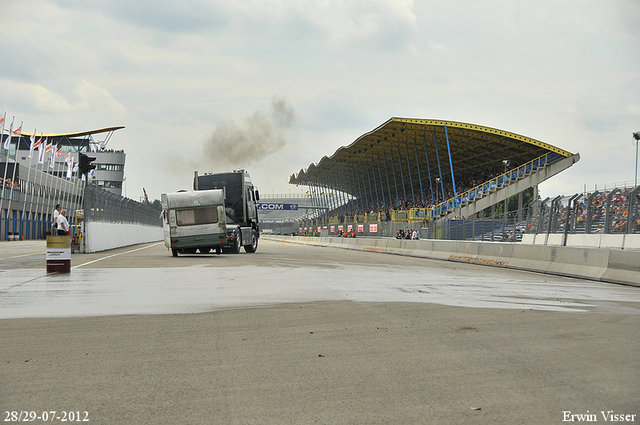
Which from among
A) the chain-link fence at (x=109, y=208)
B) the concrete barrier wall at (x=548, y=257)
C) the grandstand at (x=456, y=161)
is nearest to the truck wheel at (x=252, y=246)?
the chain-link fence at (x=109, y=208)

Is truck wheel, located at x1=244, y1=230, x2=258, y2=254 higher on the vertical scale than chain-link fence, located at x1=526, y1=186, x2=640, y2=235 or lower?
lower

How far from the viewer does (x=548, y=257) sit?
18.3m

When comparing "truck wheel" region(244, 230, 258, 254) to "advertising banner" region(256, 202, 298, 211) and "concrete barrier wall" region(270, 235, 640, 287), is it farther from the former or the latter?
"advertising banner" region(256, 202, 298, 211)

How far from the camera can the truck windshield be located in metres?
27.1

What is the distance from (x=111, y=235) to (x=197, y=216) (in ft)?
35.2

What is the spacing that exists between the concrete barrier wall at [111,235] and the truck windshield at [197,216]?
5.13m

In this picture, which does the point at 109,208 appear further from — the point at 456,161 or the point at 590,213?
the point at 456,161

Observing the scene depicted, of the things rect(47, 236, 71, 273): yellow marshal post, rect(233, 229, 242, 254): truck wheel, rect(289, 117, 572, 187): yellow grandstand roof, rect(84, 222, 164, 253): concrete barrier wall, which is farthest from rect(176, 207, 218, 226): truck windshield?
rect(289, 117, 572, 187): yellow grandstand roof

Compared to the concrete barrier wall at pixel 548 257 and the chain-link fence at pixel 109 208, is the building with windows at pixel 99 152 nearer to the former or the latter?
the chain-link fence at pixel 109 208

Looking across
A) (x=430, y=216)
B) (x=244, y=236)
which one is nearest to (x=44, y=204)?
(x=430, y=216)

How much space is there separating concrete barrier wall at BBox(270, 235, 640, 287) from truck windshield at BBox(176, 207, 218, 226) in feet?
30.4

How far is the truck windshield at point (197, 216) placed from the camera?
27.1 meters

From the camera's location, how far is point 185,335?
283 inches

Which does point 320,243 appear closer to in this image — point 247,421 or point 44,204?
point 44,204
